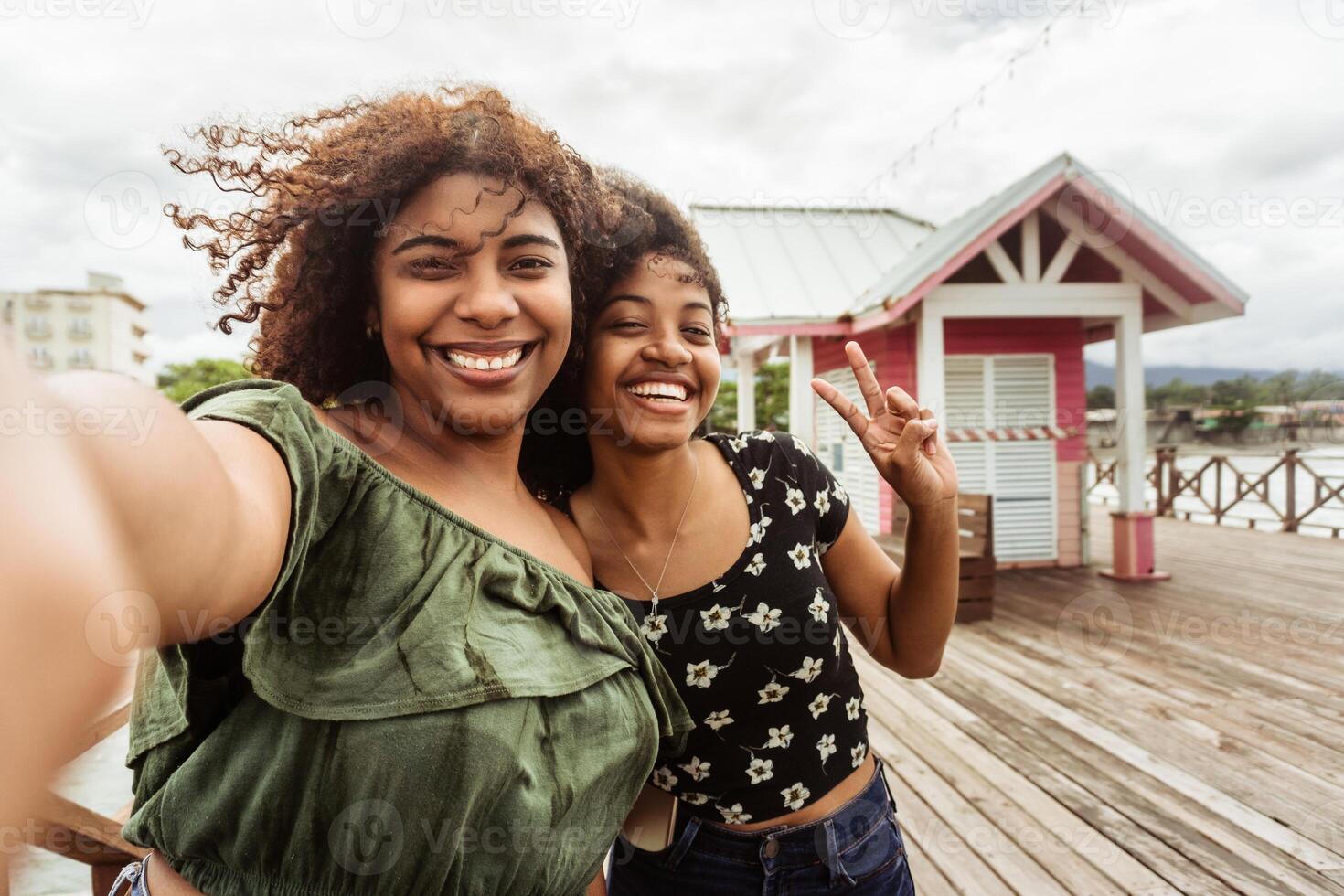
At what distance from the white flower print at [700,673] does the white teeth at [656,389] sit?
498mm

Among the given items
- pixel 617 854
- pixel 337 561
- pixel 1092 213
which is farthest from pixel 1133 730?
pixel 1092 213

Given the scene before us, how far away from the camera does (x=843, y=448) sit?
31.5ft

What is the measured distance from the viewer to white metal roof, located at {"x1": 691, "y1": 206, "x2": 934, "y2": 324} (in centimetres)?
818

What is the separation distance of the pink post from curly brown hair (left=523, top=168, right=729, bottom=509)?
7293 millimetres

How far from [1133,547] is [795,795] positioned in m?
7.50

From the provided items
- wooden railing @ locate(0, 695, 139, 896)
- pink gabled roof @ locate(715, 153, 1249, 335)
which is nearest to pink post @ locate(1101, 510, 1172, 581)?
pink gabled roof @ locate(715, 153, 1249, 335)

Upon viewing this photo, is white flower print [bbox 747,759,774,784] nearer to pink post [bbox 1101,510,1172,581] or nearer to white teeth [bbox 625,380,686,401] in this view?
white teeth [bbox 625,380,686,401]

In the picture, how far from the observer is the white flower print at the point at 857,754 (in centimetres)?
149

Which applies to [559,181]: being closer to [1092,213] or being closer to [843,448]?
[1092,213]

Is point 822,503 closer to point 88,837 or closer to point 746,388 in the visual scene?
point 88,837

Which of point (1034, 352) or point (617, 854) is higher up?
point (1034, 352)

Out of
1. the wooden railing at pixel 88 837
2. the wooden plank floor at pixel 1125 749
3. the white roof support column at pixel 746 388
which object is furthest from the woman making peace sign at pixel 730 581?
the white roof support column at pixel 746 388

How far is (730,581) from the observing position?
4.70 feet

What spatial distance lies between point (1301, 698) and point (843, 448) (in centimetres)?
560
